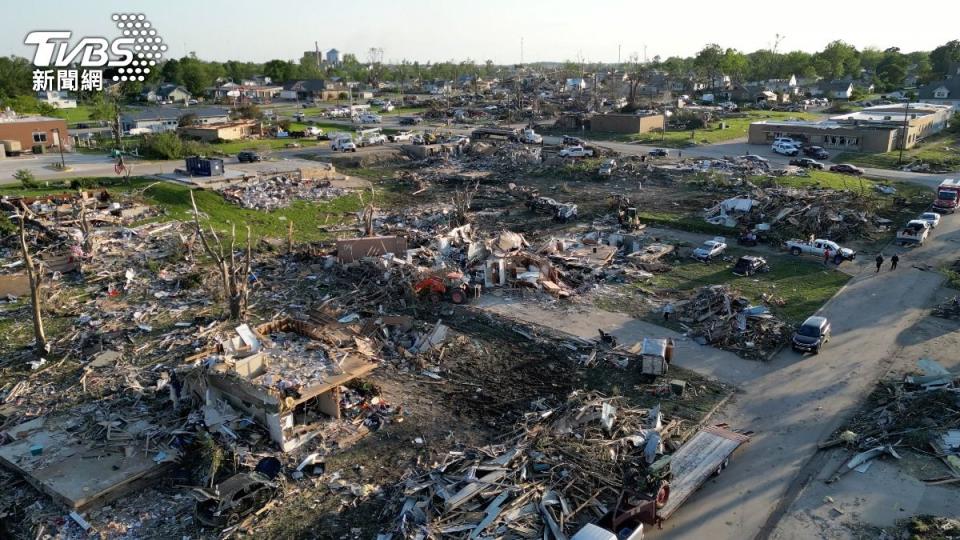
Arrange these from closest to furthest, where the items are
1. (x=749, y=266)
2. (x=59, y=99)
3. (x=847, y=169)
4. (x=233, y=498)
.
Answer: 1. (x=233, y=498)
2. (x=749, y=266)
3. (x=847, y=169)
4. (x=59, y=99)

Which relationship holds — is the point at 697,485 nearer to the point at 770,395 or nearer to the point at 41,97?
the point at 770,395

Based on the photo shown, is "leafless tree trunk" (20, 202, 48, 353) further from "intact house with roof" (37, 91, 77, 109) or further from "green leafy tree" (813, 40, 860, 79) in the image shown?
"green leafy tree" (813, 40, 860, 79)

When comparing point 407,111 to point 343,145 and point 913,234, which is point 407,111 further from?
point 913,234

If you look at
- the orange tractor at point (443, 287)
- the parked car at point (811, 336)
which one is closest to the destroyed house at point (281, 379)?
the orange tractor at point (443, 287)

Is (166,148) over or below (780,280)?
over

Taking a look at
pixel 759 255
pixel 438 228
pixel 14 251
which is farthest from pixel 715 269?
pixel 14 251

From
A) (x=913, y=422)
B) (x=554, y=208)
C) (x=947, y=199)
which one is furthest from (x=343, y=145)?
(x=913, y=422)

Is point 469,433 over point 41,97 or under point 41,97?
under
